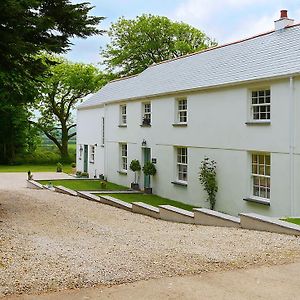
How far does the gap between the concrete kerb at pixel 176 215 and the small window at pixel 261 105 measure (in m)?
5.13

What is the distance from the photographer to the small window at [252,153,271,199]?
17.0m

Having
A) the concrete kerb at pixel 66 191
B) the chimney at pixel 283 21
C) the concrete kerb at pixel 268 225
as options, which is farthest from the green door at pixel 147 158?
the concrete kerb at pixel 268 225

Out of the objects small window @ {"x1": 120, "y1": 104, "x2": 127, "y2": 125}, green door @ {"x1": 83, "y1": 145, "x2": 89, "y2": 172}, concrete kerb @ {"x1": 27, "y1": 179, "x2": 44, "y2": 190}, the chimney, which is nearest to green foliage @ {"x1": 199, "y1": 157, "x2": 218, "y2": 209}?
the chimney

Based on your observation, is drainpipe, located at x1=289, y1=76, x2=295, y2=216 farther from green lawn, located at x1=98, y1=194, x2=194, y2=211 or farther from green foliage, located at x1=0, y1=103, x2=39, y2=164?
green foliage, located at x1=0, y1=103, x2=39, y2=164

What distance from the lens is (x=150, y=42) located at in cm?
5228

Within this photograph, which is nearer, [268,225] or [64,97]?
[268,225]

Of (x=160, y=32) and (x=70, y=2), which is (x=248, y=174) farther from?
(x=160, y=32)

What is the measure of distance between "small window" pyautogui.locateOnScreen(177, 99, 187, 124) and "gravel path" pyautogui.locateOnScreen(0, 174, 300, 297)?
9837 millimetres

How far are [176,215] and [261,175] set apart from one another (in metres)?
4.28

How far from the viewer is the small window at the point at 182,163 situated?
22.6 meters

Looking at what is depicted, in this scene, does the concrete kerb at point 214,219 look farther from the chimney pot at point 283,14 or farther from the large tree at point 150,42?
the large tree at point 150,42

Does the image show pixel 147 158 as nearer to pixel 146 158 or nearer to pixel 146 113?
pixel 146 158

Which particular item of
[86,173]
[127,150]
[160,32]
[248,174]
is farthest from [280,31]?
[160,32]

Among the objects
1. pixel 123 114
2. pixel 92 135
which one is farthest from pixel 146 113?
pixel 92 135
